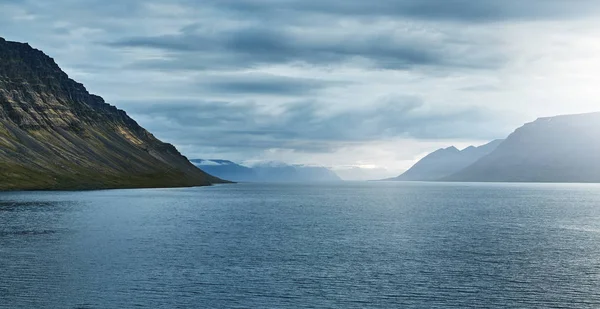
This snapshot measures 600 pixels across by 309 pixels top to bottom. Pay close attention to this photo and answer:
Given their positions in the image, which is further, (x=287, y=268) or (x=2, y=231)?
(x=2, y=231)

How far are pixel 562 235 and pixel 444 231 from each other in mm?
24222

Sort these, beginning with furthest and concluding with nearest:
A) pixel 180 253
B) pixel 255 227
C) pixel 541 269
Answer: pixel 255 227
pixel 180 253
pixel 541 269

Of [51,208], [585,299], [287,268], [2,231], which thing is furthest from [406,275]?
[51,208]

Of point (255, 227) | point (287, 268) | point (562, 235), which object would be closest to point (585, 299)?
point (287, 268)

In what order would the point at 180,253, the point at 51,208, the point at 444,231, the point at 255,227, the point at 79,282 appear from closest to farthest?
the point at 79,282, the point at 180,253, the point at 444,231, the point at 255,227, the point at 51,208

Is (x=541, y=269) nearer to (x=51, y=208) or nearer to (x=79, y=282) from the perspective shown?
(x=79, y=282)

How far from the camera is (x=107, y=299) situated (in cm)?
6203

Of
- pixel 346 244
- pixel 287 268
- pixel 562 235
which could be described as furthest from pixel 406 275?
pixel 562 235

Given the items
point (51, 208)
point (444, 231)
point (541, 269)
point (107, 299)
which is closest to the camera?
point (107, 299)

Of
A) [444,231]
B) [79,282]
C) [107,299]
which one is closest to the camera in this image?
[107,299]

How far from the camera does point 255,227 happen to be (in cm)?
14375

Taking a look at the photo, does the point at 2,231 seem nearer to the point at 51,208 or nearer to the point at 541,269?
the point at 51,208

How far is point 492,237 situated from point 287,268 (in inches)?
2344

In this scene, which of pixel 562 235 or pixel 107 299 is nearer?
pixel 107 299
